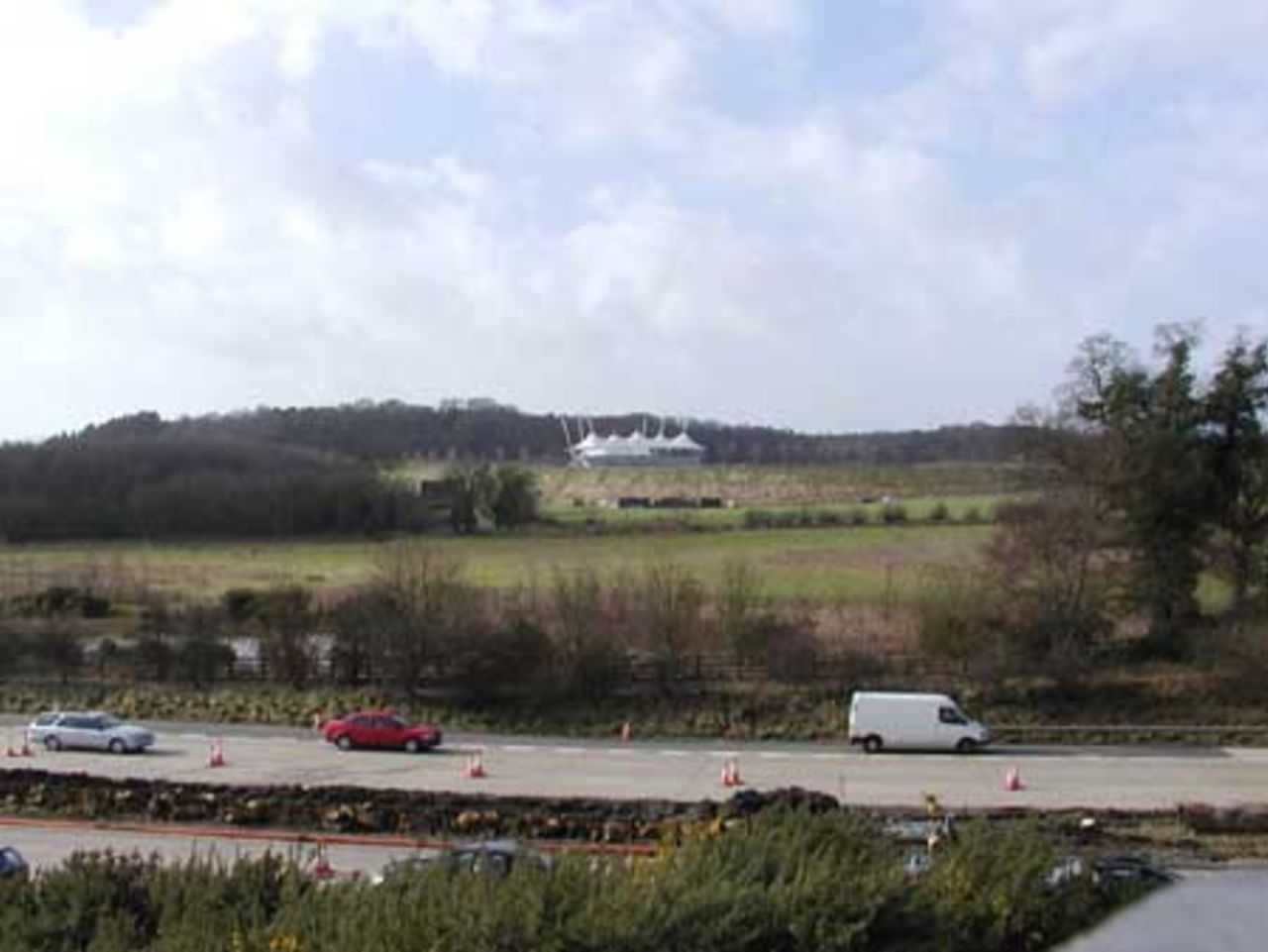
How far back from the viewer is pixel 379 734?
42.5 metres

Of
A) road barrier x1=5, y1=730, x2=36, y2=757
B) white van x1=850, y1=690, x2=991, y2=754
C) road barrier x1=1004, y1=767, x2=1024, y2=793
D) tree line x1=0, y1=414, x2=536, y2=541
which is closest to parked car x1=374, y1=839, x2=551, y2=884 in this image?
road barrier x1=1004, y1=767, x2=1024, y2=793

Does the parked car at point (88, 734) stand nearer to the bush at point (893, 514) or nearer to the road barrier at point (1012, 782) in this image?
the road barrier at point (1012, 782)

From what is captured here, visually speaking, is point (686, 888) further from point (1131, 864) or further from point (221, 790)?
point (221, 790)

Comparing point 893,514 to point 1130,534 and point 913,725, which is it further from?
point 913,725

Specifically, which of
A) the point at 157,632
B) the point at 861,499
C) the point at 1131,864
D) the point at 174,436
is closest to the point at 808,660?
→ the point at 157,632

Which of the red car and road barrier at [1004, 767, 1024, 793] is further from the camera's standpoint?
the red car

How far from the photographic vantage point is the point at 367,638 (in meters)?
50.7

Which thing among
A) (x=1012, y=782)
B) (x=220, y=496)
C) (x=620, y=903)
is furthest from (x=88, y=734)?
(x=220, y=496)

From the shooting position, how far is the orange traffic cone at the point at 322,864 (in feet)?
74.5

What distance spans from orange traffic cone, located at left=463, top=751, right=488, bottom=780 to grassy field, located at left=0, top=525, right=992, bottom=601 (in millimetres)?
16693

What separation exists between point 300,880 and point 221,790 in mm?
17756

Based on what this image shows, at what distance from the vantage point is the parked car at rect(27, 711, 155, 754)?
4256 centimetres

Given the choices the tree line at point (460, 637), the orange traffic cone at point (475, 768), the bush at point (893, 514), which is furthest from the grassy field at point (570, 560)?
the orange traffic cone at point (475, 768)

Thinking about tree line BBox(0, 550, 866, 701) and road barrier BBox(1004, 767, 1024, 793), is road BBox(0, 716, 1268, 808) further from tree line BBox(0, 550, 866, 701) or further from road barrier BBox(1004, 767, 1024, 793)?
tree line BBox(0, 550, 866, 701)
